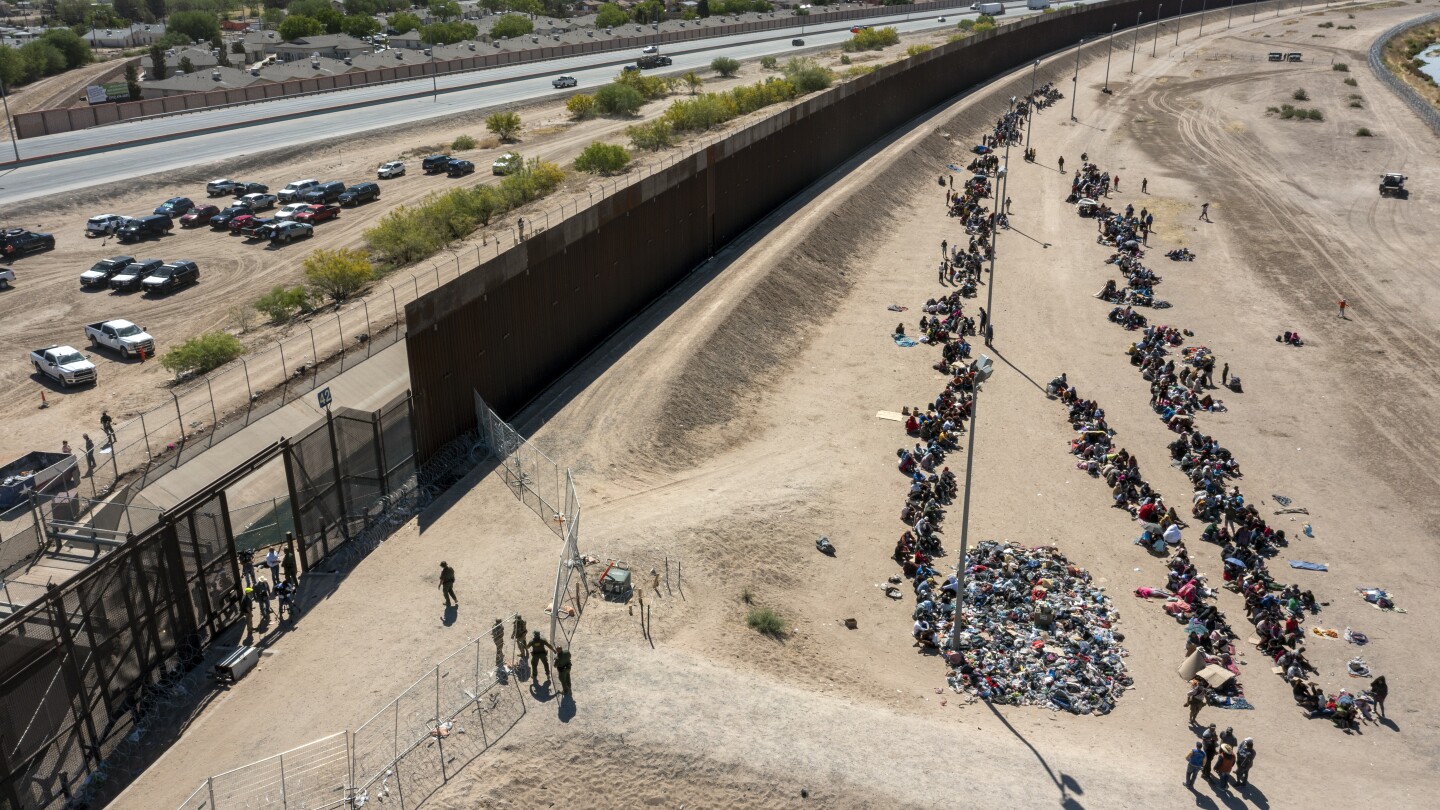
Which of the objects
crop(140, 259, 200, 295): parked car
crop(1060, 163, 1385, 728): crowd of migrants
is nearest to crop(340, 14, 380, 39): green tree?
crop(140, 259, 200, 295): parked car

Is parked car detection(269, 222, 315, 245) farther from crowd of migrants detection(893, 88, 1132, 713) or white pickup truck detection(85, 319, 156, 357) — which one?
crowd of migrants detection(893, 88, 1132, 713)

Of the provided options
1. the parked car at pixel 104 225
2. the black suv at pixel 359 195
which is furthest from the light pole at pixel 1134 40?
the parked car at pixel 104 225

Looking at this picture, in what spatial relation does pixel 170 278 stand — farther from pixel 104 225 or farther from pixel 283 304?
pixel 104 225

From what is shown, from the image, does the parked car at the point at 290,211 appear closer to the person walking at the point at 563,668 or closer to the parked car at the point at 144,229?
the parked car at the point at 144,229

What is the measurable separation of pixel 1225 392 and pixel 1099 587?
1509 centimetres

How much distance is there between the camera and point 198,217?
55.4 meters

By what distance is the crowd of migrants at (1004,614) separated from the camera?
68.7ft

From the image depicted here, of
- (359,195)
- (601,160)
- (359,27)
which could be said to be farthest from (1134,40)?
(359,195)

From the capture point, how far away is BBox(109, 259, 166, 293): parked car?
4575 centimetres

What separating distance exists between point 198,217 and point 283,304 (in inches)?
766

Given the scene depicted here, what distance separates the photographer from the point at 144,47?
141750 mm

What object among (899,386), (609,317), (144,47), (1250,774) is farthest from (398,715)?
(144,47)

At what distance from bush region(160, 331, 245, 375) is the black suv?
23.6 m

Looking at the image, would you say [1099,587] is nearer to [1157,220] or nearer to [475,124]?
[1157,220]
